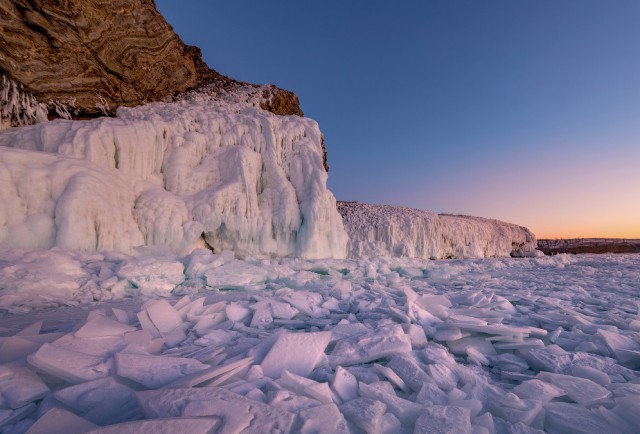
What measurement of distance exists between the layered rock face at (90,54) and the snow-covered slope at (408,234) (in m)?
9.94

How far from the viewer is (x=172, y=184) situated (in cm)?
970

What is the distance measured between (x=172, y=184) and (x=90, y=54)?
7233 millimetres

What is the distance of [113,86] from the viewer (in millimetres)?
12859

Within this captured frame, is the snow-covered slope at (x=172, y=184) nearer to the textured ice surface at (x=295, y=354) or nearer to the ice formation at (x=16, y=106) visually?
the ice formation at (x=16, y=106)

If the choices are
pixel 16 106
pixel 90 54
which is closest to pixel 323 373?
pixel 16 106

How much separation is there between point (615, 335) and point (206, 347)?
2739mm

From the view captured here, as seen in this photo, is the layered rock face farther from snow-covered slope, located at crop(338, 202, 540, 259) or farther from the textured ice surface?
the textured ice surface

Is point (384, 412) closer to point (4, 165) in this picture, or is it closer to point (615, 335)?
point (615, 335)

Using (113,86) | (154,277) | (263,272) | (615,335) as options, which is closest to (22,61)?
(113,86)

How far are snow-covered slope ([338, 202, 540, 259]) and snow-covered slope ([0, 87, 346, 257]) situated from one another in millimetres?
7714

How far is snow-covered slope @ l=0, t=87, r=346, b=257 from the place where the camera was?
6414mm

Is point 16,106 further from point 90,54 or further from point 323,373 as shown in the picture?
point 323,373

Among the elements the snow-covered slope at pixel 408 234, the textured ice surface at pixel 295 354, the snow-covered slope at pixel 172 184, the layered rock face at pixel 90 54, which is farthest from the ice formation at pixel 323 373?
the snow-covered slope at pixel 408 234

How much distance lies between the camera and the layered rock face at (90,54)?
10211 mm
